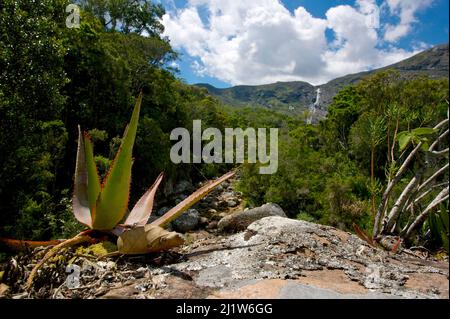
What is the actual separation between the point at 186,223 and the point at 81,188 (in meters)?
11.1

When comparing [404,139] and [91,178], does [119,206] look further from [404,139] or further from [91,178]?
[404,139]

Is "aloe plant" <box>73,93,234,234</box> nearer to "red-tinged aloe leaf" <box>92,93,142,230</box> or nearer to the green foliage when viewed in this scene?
"red-tinged aloe leaf" <box>92,93,142,230</box>

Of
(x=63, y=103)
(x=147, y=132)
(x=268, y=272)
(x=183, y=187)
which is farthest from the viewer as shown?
(x=183, y=187)

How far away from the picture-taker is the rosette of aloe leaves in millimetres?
2057

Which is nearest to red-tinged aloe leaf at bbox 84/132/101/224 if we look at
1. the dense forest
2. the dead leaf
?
the dead leaf

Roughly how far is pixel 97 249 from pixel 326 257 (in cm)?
160

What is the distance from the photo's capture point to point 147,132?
15906 mm

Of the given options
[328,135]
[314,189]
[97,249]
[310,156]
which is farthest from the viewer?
[328,135]

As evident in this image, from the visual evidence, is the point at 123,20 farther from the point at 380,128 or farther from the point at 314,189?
the point at 380,128

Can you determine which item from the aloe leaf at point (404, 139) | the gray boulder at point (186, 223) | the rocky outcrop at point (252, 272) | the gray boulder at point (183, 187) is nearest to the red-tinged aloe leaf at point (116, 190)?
the rocky outcrop at point (252, 272)

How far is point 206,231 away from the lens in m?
13.3

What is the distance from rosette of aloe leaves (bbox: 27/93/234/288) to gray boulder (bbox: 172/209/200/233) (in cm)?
1087

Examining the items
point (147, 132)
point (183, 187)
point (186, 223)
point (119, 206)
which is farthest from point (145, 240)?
point (183, 187)
